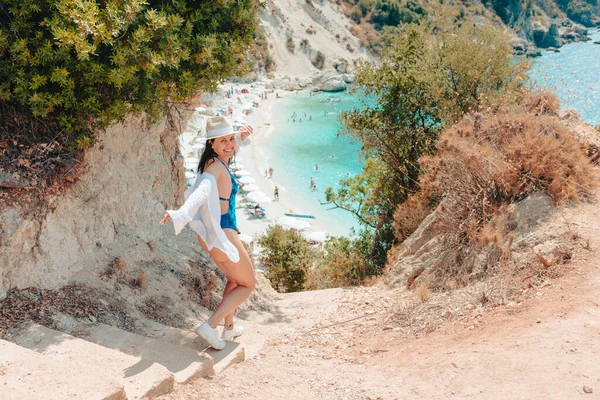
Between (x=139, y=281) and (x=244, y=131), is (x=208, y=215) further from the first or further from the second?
(x=139, y=281)

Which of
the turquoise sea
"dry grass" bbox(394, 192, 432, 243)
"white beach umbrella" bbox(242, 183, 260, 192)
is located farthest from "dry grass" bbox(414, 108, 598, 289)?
"white beach umbrella" bbox(242, 183, 260, 192)

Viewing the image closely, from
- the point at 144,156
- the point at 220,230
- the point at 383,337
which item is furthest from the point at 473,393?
the point at 144,156

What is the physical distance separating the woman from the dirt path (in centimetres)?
68

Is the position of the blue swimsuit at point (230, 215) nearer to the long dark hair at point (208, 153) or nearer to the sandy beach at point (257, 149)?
the long dark hair at point (208, 153)

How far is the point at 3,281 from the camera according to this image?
5.73 m

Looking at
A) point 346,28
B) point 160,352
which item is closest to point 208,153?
point 160,352

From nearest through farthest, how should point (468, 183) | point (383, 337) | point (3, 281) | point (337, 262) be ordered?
point (3, 281), point (383, 337), point (468, 183), point (337, 262)

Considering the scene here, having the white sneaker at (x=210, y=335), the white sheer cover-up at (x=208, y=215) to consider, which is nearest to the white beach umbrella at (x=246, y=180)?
the white sneaker at (x=210, y=335)

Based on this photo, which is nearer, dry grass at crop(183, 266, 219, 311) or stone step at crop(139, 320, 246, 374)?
stone step at crop(139, 320, 246, 374)

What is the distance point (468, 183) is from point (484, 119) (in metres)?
2.16

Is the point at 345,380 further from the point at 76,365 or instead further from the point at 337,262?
the point at 337,262

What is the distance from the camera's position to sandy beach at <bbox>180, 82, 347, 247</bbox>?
110ft

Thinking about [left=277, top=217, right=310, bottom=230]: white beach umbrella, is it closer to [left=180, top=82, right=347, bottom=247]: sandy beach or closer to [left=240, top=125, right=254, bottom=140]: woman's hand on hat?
[left=180, top=82, right=347, bottom=247]: sandy beach

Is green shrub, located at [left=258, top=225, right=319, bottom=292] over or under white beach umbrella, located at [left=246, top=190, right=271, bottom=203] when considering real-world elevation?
over
